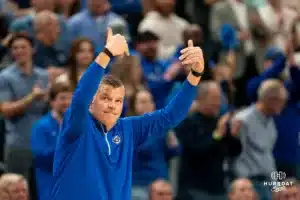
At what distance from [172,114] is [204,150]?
287 cm

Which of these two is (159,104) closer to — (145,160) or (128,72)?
(128,72)

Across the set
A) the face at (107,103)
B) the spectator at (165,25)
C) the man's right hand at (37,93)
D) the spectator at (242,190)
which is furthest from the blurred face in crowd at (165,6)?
the face at (107,103)

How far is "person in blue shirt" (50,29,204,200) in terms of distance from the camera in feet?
16.6

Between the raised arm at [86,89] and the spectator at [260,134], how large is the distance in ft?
11.4

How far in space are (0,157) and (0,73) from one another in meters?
0.80

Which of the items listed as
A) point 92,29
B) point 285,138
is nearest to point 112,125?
point 285,138

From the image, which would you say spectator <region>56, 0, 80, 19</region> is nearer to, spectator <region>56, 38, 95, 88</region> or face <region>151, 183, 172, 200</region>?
spectator <region>56, 38, 95, 88</region>

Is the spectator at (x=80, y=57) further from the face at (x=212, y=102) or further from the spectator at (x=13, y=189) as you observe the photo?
the spectator at (x=13, y=189)

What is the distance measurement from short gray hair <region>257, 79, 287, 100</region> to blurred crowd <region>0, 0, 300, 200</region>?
1cm

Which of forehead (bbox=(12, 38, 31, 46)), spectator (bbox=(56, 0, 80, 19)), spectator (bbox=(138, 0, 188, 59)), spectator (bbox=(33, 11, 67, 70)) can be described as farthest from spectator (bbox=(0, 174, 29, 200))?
spectator (bbox=(138, 0, 188, 59))

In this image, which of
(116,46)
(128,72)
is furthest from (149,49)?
(116,46)

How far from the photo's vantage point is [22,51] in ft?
27.2

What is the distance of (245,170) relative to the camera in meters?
8.37

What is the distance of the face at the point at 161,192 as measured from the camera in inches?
302
